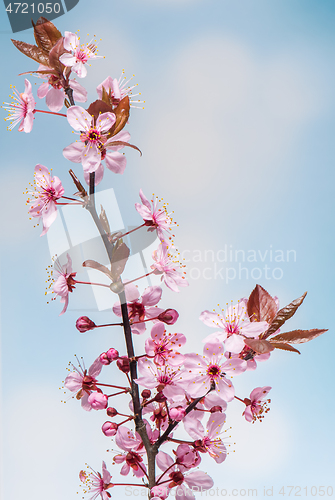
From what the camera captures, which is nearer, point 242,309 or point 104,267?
point 104,267

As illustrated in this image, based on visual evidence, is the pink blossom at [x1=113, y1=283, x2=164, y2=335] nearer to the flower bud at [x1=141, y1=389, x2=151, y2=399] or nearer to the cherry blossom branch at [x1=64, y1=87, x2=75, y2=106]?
the flower bud at [x1=141, y1=389, x2=151, y2=399]

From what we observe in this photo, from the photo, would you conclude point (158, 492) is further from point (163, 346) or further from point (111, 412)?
point (163, 346)

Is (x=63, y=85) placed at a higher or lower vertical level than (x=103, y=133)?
higher

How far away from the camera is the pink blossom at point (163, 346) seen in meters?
1.20

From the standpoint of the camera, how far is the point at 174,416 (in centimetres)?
116

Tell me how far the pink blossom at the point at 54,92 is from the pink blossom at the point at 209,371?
32.7 inches

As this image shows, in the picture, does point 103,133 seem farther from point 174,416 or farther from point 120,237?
point 174,416

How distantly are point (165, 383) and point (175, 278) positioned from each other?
32 centimetres

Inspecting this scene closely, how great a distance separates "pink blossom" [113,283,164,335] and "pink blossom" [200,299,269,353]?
15 centimetres

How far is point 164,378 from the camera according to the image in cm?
121

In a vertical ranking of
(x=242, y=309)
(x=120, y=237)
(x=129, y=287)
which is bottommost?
(x=242, y=309)

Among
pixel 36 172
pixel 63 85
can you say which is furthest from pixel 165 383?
pixel 63 85

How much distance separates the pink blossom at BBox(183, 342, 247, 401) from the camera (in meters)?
1.16

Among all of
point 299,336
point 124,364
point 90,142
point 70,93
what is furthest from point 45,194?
point 299,336
